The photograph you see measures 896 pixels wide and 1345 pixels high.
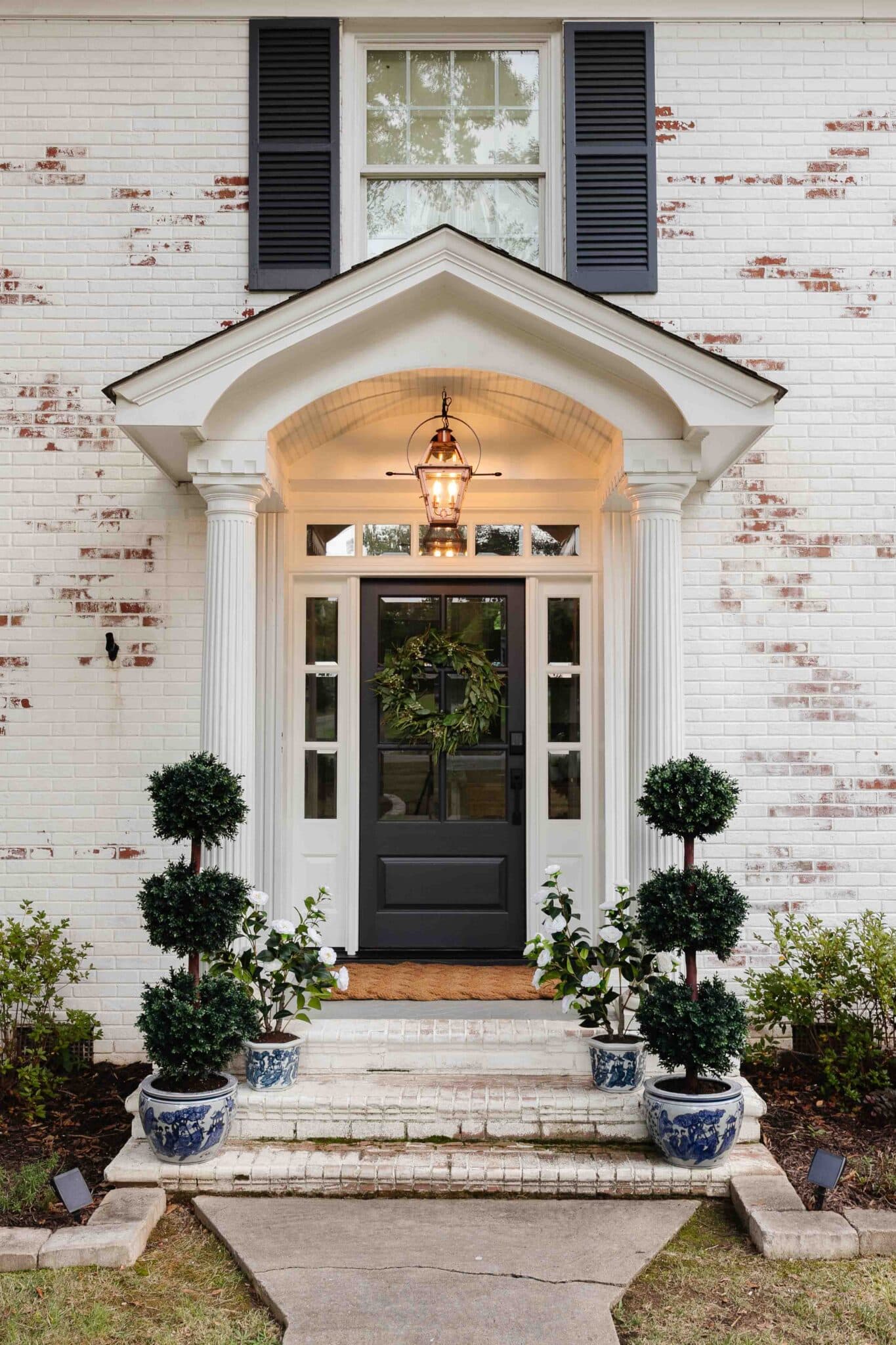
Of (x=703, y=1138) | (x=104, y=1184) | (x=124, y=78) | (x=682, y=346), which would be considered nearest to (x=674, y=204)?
(x=682, y=346)

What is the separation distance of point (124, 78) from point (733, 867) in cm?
529

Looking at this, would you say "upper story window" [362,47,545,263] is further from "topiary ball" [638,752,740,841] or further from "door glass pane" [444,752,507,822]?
"topiary ball" [638,752,740,841]

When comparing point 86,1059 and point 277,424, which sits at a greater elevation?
point 277,424

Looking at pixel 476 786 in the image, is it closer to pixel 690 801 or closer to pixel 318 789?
pixel 318 789

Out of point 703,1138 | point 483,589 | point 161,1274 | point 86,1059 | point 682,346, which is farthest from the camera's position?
point 483,589

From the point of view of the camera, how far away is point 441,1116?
438cm

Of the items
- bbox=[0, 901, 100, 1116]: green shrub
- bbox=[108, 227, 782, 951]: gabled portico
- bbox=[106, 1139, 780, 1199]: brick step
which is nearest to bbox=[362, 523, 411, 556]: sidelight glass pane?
bbox=[108, 227, 782, 951]: gabled portico

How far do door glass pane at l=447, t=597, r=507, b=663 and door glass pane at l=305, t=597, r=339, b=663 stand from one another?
65 centimetres

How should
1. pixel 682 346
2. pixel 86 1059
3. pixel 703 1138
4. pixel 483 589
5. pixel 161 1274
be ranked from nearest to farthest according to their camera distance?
1. pixel 161 1274
2. pixel 703 1138
3. pixel 682 346
4. pixel 86 1059
5. pixel 483 589

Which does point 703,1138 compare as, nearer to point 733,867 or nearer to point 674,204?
point 733,867

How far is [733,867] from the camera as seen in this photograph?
220 inches

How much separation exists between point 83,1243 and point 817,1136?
2.91 meters

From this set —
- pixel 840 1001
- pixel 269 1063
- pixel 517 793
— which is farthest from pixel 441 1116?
pixel 517 793

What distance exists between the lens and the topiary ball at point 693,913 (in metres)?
4.11
